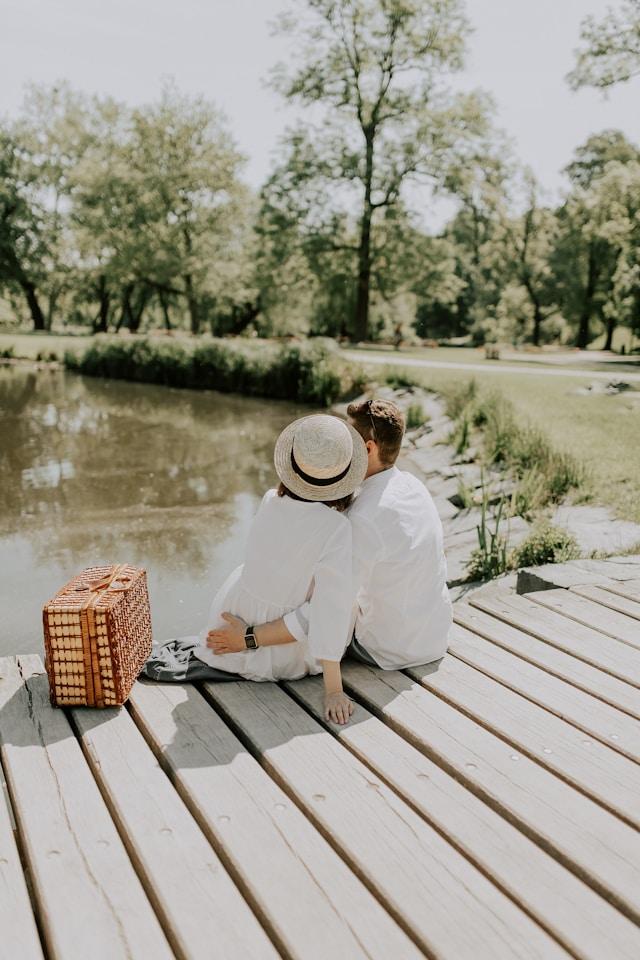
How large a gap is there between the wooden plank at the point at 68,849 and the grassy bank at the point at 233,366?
46.1ft

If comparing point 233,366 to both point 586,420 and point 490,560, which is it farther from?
point 490,560

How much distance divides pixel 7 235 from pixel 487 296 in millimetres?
24754

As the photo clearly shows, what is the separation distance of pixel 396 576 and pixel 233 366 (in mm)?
17234

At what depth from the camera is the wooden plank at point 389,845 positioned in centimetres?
186

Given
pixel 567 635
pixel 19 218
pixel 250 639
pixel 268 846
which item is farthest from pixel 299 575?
pixel 19 218

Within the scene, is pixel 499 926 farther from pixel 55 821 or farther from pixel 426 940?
pixel 55 821

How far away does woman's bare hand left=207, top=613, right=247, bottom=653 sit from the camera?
121 inches

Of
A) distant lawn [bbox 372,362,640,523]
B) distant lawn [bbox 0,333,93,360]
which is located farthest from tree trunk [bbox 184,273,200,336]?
distant lawn [bbox 372,362,640,523]

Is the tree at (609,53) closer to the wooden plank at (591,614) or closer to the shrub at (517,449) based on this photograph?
the shrub at (517,449)

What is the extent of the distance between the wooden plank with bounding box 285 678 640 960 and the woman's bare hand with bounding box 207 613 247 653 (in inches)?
15.6

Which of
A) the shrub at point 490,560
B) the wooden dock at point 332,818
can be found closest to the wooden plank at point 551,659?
the wooden dock at point 332,818

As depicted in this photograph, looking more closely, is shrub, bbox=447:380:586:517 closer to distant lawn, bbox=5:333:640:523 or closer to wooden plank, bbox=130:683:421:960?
distant lawn, bbox=5:333:640:523

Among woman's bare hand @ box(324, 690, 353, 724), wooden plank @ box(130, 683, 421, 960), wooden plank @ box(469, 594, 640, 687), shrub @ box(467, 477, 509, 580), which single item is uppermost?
woman's bare hand @ box(324, 690, 353, 724)

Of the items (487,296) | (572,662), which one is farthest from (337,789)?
(487,296)
